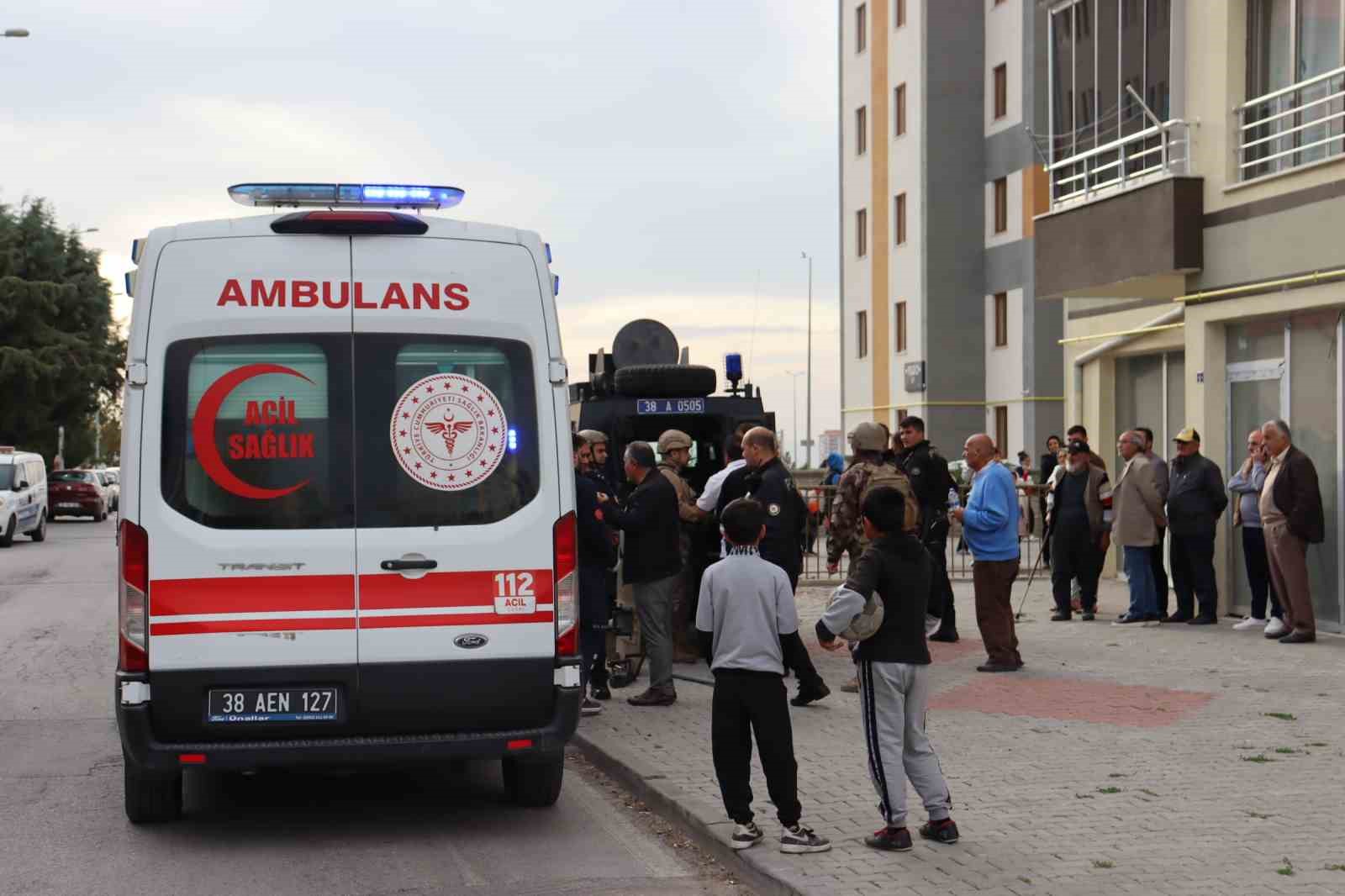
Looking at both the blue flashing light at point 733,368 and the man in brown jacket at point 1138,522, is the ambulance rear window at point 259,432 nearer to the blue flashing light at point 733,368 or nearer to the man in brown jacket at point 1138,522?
the blue flashing light at point 733,368

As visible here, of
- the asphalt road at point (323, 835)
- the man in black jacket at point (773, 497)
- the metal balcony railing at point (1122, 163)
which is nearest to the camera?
the asphalt road at point (323, 835)

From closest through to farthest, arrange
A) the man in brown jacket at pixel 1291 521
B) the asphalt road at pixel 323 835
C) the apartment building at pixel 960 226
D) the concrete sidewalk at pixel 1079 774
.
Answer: the concrete sidewalk at pixel 1079 774 → the asphalt road at pixel 323 835 → the man in brown jacket at pixel 1291 521 → the apartment building at pixel 960 226

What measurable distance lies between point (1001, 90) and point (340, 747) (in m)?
38.6

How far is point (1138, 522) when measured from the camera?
1526 centimetres

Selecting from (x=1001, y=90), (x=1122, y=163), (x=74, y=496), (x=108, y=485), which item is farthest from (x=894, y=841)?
(x=108, y=485)

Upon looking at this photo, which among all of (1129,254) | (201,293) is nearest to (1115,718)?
(201,293)

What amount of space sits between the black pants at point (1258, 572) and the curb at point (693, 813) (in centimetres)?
736

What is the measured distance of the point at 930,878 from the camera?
6195 mm

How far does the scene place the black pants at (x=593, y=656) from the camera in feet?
33.9

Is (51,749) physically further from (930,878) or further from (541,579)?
(930,878)

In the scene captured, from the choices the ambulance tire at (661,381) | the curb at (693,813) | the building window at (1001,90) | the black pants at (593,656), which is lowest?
the curb at (693,813)

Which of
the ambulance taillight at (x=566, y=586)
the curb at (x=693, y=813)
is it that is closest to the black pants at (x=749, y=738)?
the curb at (x=693, y=813)

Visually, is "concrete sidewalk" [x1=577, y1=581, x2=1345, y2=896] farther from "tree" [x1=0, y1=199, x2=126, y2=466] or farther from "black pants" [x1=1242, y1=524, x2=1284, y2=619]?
"tree" [x1=0, y1=199, x2=126, y2=466]

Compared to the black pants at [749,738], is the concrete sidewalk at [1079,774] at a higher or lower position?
lower
